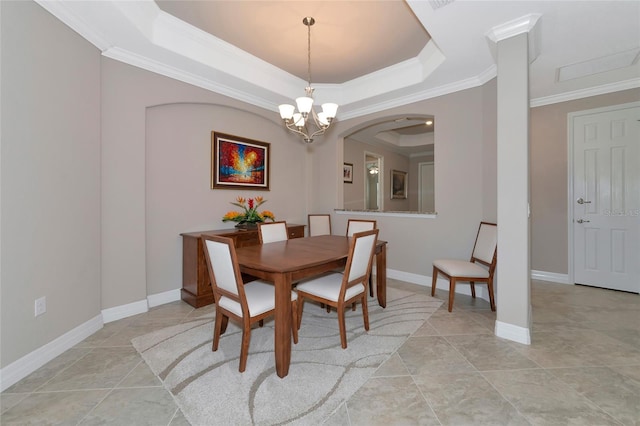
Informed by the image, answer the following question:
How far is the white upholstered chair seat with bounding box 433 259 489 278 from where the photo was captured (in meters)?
2.82

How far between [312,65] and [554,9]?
242 centimetres

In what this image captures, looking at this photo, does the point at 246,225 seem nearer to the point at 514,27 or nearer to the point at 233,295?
the point at 233,295

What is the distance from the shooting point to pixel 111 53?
2613mm

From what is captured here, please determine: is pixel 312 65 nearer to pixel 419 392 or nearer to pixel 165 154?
pixel 165 154

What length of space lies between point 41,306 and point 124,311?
2.63 ft

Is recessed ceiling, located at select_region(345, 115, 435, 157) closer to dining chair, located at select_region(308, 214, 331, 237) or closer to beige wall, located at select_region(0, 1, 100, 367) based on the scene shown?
dining chair, located at select_region(308, 214, 331, 237)

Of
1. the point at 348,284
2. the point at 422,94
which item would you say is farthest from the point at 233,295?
the point at 422,94

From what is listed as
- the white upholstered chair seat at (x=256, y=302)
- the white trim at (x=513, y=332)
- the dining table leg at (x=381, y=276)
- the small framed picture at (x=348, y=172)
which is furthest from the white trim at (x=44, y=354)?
the small framed picture at (x=348, y=172)

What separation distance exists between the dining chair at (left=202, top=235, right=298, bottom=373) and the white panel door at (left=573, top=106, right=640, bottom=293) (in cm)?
403

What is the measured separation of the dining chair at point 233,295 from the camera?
179 centimetres

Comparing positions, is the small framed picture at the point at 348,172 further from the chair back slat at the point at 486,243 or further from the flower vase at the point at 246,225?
the chair back slat at the point at 486,243

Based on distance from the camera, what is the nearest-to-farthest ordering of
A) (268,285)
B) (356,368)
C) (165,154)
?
(356,368), (268,285), (165,154)

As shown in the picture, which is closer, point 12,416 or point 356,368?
point 12,416

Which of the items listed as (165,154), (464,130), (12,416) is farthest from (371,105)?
(12,416)
